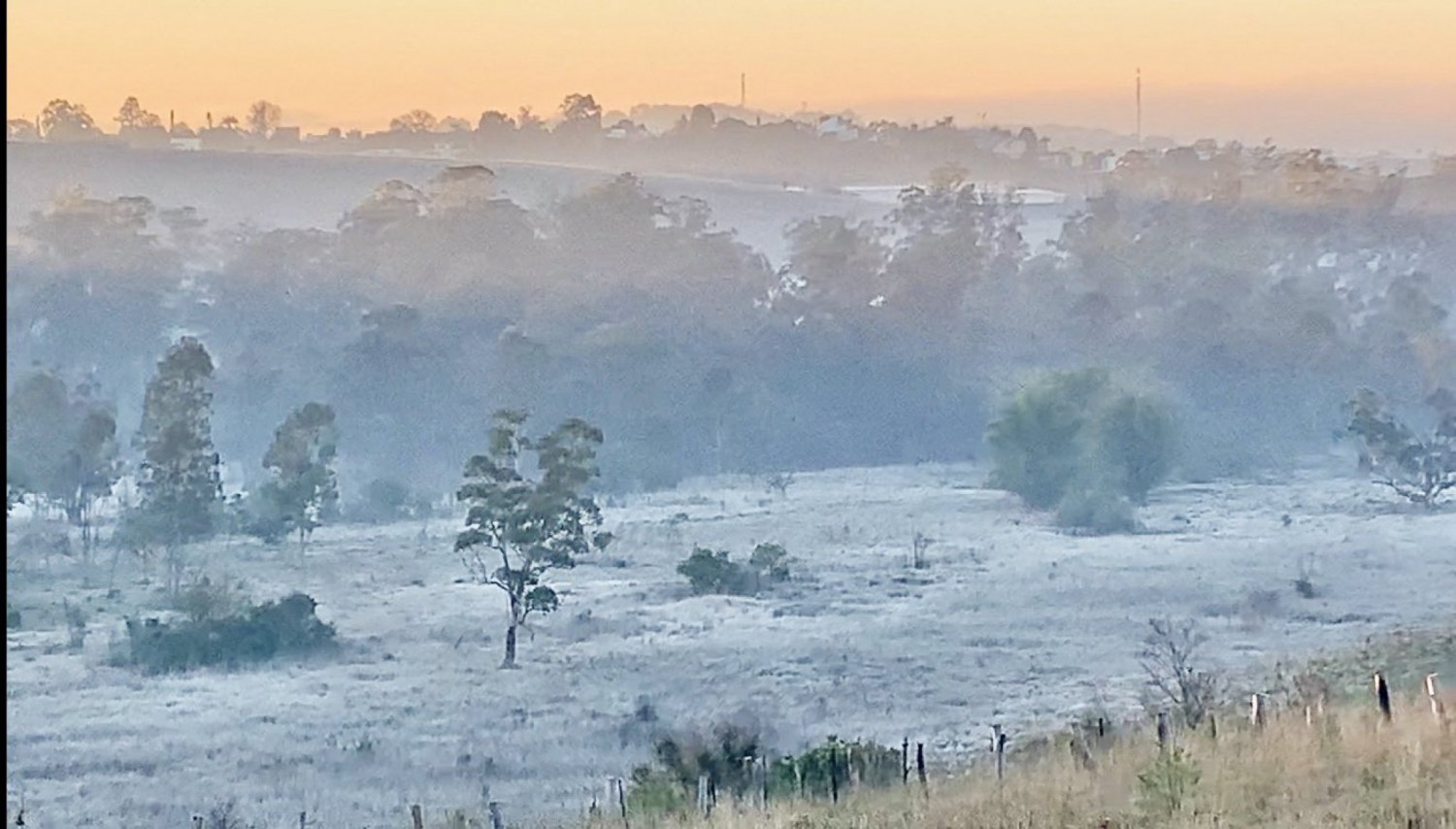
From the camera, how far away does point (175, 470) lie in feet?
85.6

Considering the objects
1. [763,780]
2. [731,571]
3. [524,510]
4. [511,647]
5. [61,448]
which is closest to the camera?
[763,780]

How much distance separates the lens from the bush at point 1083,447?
2905 cm

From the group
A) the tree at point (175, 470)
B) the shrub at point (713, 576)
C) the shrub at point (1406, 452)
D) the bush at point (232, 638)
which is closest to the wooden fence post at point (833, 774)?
the bush at point (232, 638)

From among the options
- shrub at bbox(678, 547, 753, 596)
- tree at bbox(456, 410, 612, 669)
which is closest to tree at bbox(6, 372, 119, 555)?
tree at bbox(456, 410, 612, 669)

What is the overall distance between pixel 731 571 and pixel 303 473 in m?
6.92

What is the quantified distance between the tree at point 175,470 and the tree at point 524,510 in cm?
422

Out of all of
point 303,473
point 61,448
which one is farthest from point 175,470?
point 61,448

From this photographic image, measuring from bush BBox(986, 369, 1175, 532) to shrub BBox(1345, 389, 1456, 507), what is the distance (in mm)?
3360

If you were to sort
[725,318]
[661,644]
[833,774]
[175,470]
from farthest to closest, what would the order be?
[725,318] → [175,470] → [661,644] → [833,774]

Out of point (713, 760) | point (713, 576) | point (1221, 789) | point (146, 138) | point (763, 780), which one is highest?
point (146, 138)

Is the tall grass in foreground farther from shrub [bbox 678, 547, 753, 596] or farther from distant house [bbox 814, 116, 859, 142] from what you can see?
distant house [bbox 814, 116, 859, 142]

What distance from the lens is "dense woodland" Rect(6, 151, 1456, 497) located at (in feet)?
109

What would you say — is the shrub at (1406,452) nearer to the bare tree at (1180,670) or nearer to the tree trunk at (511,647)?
the bare tree at (1180,670)

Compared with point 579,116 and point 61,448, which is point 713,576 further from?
point 579,116
